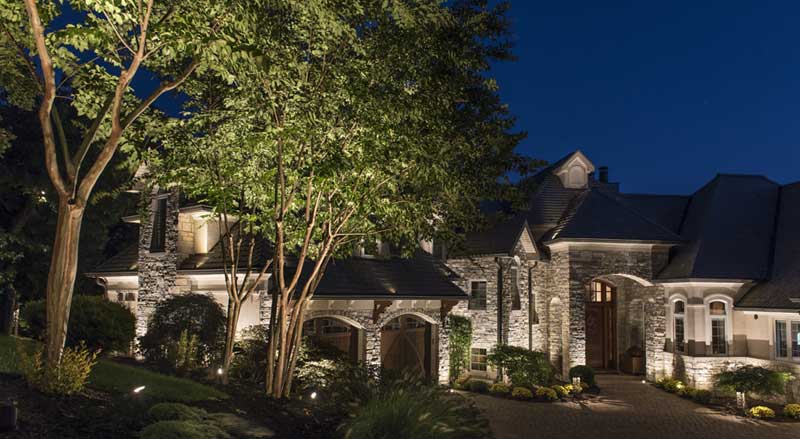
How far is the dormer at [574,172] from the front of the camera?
26.5 m

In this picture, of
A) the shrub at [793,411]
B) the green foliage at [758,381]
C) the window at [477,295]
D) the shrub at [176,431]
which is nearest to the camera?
the shrub at [176,431]

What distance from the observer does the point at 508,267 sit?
23.6 meters

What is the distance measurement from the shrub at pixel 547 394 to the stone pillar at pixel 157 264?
37.2ft

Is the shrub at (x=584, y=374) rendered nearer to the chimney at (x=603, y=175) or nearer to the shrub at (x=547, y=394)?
the shrub at (x=547, y=394)

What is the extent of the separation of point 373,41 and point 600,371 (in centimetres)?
1936

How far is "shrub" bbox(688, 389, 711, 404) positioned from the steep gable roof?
18.2 ft

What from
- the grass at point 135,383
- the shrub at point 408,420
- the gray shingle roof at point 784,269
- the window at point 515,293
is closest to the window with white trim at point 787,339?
the gray shingle roof at point 784,269

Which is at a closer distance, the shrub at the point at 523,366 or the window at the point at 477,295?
the shrub at the point at 523,366

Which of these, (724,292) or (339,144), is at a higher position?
(339,144)

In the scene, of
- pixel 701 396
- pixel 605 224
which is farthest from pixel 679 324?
pixel 605 224

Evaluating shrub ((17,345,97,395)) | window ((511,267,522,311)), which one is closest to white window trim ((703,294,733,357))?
window ((511,267,522,311))

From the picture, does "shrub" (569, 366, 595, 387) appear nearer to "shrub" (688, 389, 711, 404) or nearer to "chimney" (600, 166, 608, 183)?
"shrub" (688, 389, 711, 404)

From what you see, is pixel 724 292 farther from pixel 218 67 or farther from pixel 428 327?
pixel 218 67

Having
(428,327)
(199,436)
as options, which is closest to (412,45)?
(199,436)
